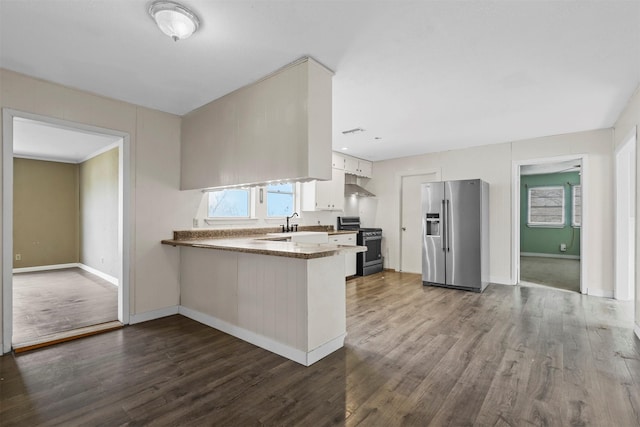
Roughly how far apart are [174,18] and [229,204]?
2.81 meters

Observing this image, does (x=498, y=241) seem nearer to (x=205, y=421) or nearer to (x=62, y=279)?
(x=205, y=421)

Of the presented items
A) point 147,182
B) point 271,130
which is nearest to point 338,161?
point 271,130

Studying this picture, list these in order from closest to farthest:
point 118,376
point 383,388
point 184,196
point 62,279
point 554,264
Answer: point 383,388 → point 118,376 → point 184,196 → point 62,279 → point 554,264

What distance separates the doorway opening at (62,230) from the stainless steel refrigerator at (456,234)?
4464mm

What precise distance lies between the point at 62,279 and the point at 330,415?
6202 mm

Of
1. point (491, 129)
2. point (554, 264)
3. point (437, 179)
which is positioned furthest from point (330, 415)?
point (554, 264)

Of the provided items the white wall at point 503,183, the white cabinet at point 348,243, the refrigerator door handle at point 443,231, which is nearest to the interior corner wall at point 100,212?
the white cabinet at point 348,243

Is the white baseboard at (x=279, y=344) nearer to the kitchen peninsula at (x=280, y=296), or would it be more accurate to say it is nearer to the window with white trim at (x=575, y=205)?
the kitchen peninsula at (x=280, y=296)

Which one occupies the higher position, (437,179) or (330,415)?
(437,179)

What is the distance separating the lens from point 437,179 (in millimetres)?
5949

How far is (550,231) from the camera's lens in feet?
27.9

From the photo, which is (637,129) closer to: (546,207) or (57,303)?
(546,207)

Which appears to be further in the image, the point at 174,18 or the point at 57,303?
the point at 57,303

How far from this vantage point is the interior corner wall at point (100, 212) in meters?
5.46
